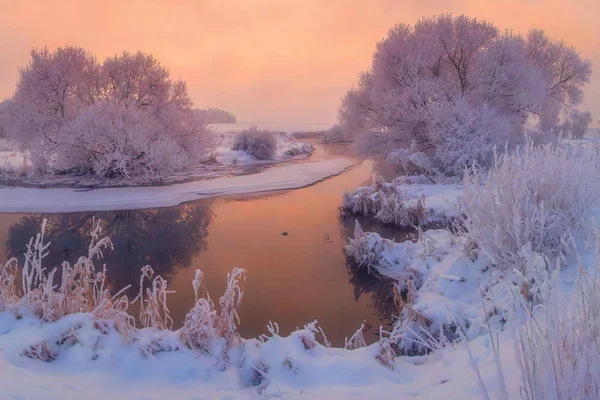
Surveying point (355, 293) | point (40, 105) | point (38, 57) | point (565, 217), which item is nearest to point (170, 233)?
point (355, 293)

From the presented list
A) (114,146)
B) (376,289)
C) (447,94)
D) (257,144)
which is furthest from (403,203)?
(257,144)

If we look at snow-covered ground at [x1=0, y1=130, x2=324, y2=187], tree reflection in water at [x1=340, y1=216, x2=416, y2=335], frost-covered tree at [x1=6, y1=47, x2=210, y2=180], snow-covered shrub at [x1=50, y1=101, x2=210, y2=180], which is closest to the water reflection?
tree reflection in water at [x1=340, y1=216, x2=416, y2=335]

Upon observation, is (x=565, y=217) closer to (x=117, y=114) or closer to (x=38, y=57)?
(x=117, y=114)

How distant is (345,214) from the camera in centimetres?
1191

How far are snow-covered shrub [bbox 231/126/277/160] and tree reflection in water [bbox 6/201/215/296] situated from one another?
1419 cm

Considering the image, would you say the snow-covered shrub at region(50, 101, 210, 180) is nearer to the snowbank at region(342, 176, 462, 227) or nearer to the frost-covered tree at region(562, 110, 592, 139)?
the snowbank at region(342, 176, 462, 227)

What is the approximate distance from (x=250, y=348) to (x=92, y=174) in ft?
57.0

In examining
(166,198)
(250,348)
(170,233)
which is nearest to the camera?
(250,348)

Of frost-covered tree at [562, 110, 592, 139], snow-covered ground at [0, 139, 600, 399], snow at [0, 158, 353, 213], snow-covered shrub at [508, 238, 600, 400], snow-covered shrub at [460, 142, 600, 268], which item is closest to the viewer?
snow-covered shrub at [508, 238, 600, 400]

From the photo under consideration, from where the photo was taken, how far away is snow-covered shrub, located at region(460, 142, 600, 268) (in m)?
4.24

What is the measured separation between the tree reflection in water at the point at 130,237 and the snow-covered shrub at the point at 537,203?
5.31m

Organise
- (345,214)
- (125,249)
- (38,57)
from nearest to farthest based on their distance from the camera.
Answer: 1. (125,249)
2. (345,214)
3. (38,57)

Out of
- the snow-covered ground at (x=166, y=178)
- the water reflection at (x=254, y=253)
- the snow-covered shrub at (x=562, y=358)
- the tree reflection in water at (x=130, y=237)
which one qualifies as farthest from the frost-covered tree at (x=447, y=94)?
the snow-covered shrub at (x=562, y=358)

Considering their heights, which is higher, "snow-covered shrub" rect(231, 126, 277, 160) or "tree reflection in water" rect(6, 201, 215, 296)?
"snow-covered shrub" rect(231, 126, 277, 160)
